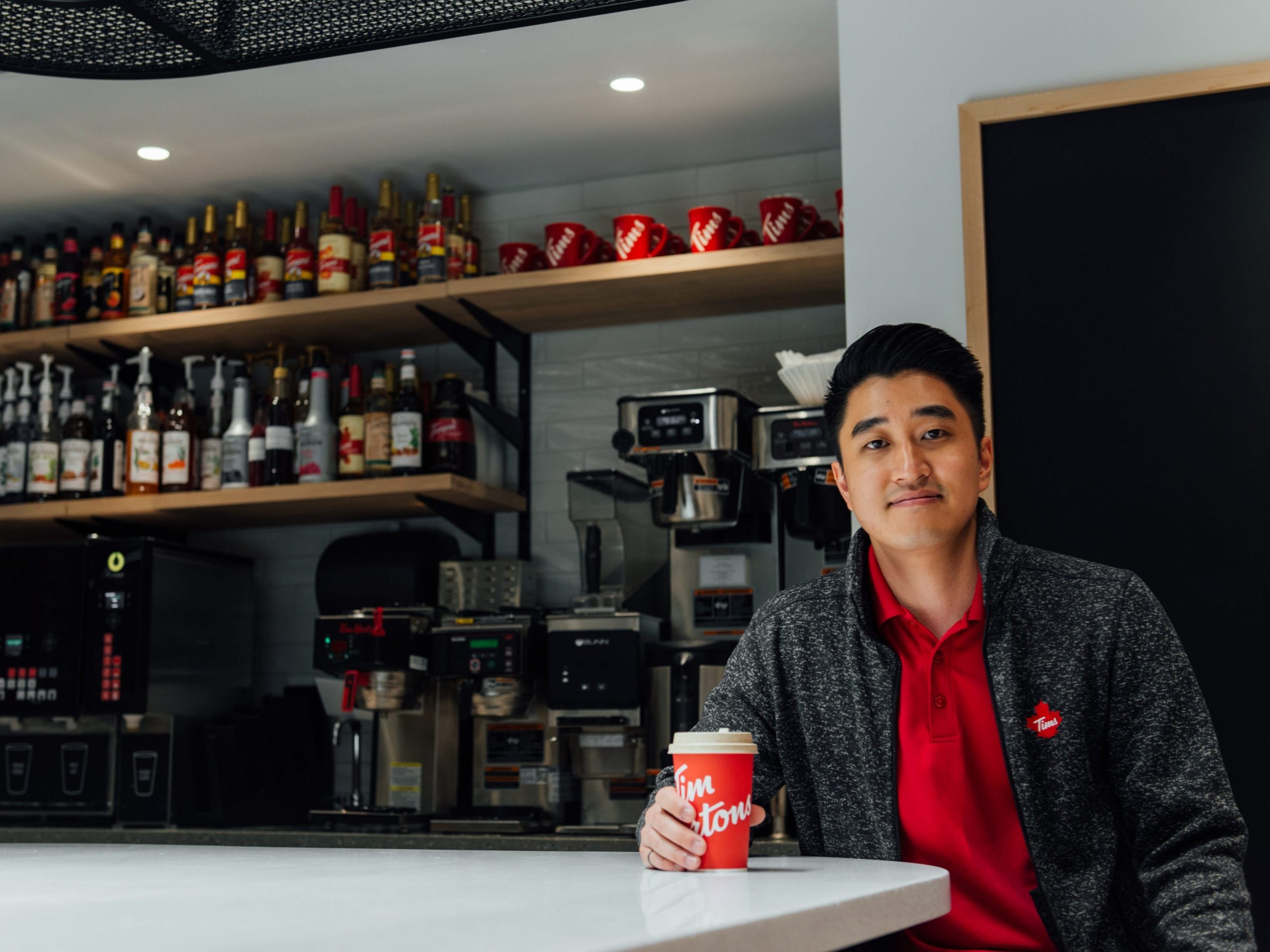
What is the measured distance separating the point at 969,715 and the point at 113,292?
3.20m

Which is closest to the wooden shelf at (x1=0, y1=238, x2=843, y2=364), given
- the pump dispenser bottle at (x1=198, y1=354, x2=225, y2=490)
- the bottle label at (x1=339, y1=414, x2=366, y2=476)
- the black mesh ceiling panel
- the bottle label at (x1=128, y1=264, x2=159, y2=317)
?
the bottle label at (x1=128, y1=264, x2=159, y2=317)

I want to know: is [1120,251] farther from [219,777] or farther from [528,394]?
[219,777]

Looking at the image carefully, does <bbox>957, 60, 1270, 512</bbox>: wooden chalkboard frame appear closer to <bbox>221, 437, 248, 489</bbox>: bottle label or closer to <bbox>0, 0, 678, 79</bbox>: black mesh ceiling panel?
<bbox>0, 0, 678, 79</bbox>: black mesh ceiling panel

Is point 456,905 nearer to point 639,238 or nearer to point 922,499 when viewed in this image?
point 922,499

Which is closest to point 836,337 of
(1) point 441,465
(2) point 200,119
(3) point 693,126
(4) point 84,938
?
(3) point 693,126

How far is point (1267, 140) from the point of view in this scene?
2.17 metres

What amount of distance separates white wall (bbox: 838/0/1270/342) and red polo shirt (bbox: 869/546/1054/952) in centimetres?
91

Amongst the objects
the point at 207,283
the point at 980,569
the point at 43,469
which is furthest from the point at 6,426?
the point at 980,569

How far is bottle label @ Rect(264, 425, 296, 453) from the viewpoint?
12.1ft

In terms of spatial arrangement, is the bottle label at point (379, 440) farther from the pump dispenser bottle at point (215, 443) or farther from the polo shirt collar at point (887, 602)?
the polo shirt collar at point (887, 602)

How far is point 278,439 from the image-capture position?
12.2 feet

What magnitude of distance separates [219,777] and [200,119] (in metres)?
1.68

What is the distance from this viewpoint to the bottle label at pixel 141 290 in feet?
12.7

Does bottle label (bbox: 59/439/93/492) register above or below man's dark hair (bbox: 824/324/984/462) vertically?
above
